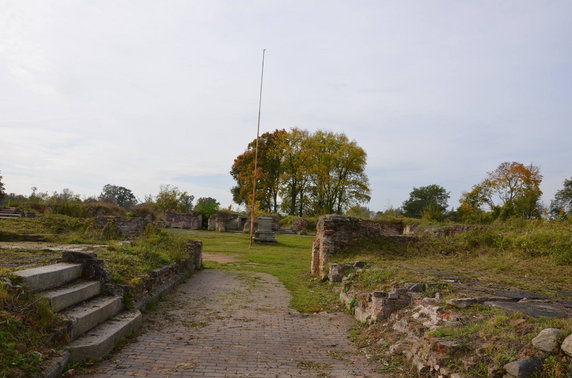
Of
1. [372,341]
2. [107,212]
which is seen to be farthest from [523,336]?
[107,212]

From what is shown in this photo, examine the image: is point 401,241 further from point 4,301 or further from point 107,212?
point 107,212

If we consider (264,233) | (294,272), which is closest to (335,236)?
(294,272)

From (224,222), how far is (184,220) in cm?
391

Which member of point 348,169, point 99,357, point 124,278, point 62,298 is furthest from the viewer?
point 348,169

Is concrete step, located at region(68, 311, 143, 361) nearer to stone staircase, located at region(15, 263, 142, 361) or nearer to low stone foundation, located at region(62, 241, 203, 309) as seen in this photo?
stone staircase, located at region(15, 263, 142, 361)

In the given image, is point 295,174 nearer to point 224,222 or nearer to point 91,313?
point 224,222

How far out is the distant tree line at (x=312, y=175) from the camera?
47.6 m

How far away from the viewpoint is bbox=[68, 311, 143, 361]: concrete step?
14.0 feet

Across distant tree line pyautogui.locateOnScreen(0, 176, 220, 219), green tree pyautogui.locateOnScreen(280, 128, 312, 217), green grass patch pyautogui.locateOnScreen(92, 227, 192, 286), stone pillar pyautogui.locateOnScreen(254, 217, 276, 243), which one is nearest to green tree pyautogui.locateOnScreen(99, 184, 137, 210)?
distant tree line pyautogui.locateOnScreen(0, 176, 220, 219)

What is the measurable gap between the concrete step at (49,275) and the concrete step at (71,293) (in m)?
0.09

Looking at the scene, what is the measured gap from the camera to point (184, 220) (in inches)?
1516

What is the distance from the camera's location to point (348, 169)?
48250mm

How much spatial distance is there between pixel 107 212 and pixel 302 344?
2876cm

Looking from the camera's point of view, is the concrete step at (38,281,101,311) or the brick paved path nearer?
the brick paved path
